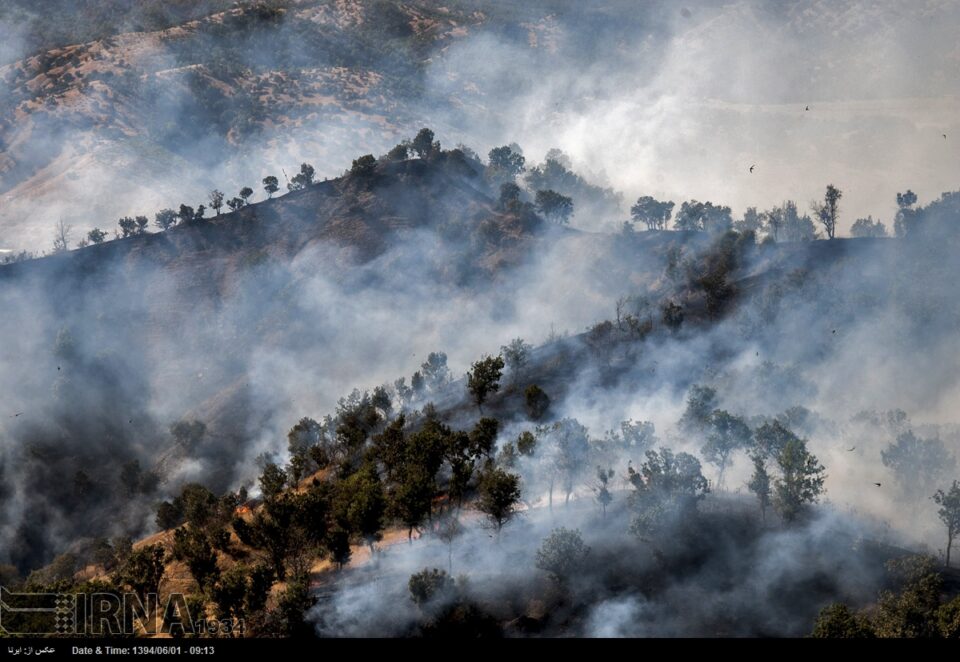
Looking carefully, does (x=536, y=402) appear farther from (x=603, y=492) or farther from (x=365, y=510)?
(x=365, y=510)

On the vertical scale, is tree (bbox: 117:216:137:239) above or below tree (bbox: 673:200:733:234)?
above

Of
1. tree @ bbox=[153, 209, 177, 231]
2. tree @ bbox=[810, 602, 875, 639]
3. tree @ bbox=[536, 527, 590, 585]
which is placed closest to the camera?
tree @ bbox=[810, 602, 875, 639]

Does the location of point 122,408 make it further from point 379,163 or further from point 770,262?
point 770,262

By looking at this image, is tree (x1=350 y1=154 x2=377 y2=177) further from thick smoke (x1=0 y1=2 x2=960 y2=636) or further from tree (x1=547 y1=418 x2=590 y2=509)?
tree (x1=547 y1=418 x2=590 y2=509)

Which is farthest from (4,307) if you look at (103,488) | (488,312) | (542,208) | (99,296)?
(542,208)

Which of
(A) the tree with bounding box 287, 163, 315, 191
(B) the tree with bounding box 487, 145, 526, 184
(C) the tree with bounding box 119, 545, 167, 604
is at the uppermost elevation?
(B) the tree with bounding box 487, 145, 526, 184

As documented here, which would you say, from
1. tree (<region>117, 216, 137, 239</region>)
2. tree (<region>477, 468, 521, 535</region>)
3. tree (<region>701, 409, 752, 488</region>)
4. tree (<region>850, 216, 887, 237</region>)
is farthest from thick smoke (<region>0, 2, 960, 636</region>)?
tree (<region>850, 216, 887, 237</region>)

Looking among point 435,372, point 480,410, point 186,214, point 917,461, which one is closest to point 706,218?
point 435,372
